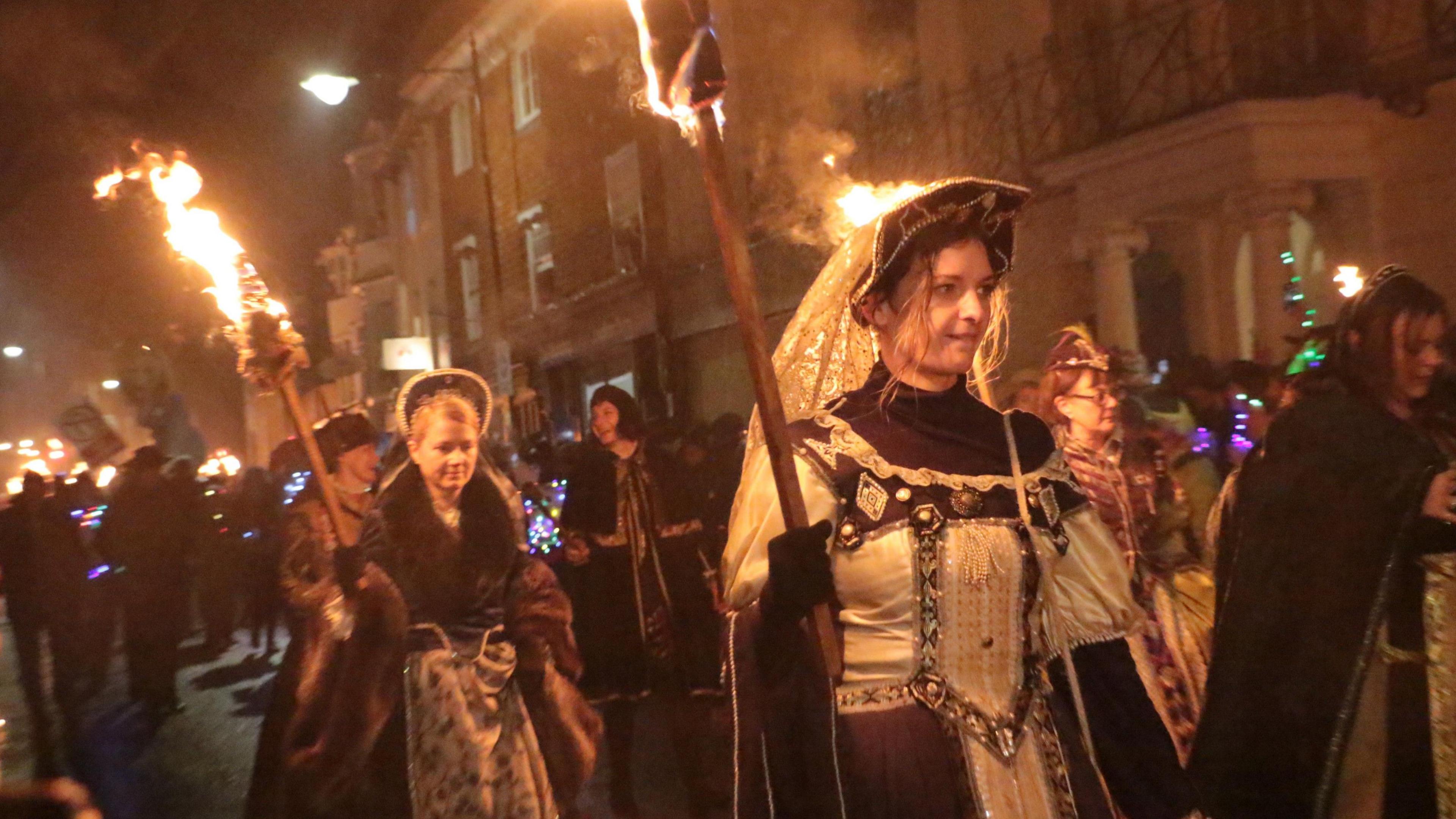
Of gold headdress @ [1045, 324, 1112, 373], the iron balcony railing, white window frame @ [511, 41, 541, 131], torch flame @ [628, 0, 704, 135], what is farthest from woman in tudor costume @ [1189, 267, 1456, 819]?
white window frame @ [511, 41, 541, 131]

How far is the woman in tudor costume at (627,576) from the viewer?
7.47 m

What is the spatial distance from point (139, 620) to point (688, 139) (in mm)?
10143

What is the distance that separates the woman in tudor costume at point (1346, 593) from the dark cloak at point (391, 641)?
2.44 metres

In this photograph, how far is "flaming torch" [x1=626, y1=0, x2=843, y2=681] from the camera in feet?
8.94

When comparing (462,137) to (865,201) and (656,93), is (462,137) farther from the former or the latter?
(656,93)

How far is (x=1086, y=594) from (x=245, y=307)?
3733 millimetres

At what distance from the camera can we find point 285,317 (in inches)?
217

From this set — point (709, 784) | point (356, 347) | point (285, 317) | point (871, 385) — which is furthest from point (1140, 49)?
point (356, 347)

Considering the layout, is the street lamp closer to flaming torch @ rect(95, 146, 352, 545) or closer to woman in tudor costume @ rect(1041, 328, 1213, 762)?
flaming torch @ rect(95, 146, 352, 545)

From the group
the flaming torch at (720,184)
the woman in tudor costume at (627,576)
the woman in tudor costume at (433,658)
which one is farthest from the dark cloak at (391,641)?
the flaming torch at (720,184)

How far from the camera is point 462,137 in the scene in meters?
31.0

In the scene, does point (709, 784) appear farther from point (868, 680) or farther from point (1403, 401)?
point (868, 680)

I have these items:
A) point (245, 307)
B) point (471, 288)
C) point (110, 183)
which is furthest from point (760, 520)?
point (471, 288)

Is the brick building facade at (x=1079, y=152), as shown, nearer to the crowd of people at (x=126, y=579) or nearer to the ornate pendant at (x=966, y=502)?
the ornate pendant at (x=966, y=502)
